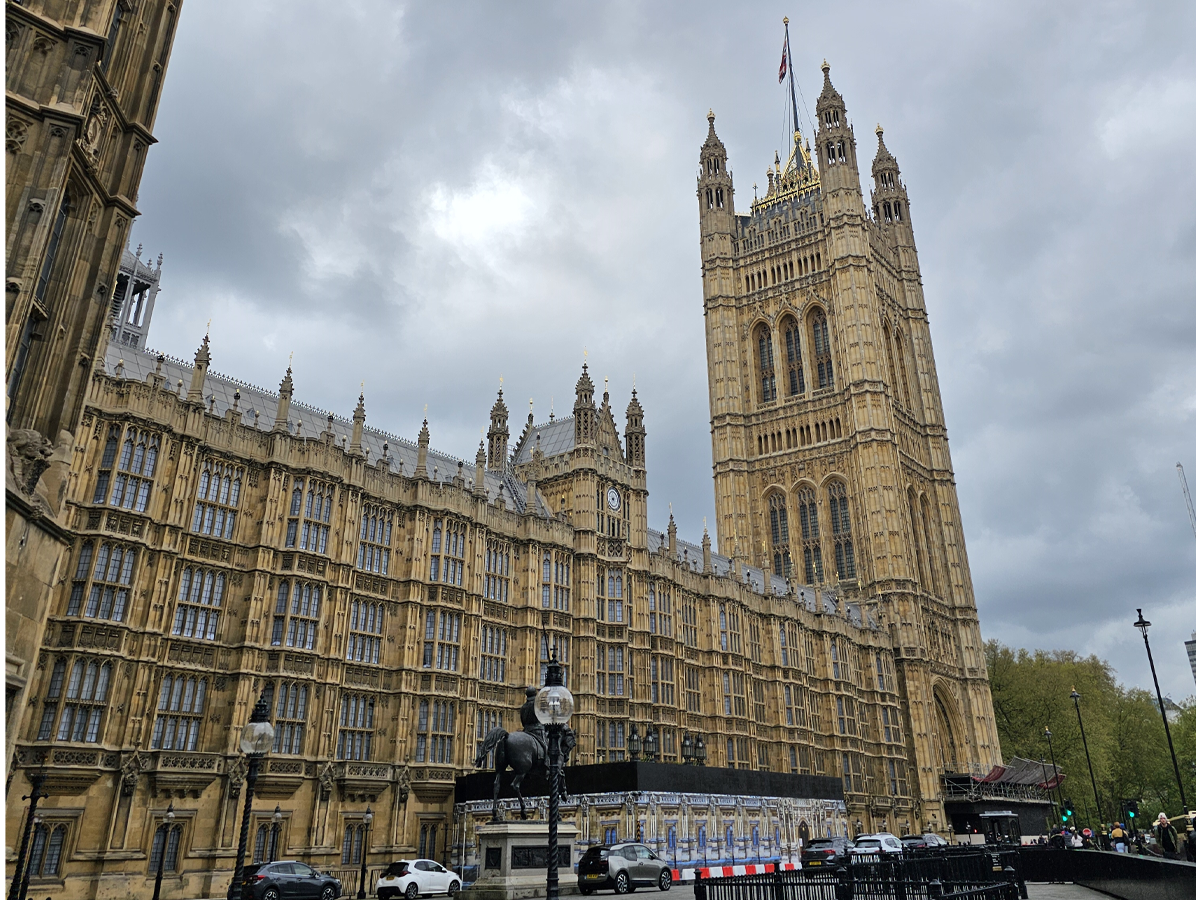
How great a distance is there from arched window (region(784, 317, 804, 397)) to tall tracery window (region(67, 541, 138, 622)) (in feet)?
255

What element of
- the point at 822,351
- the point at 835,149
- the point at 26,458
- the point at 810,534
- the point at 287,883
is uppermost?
the point at 835,149

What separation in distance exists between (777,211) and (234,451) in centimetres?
8536

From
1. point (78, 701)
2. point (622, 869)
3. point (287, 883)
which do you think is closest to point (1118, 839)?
point (622, 869)

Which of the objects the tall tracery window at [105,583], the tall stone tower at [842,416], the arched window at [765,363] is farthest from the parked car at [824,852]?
the arched window at [765,363]

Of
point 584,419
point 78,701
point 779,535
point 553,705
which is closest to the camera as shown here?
point 553,705

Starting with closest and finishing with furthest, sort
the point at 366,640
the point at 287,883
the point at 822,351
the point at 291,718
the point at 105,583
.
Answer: the point at 287,883
the point at 105,583
the point at 291,718
the point at 366,640
the point at 822,351

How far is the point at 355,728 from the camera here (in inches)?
1348

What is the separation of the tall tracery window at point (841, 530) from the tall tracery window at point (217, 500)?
67038 mm

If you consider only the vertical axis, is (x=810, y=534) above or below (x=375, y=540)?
above

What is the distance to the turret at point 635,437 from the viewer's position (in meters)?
53.2

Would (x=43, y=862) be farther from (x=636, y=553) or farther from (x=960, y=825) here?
(x=960, y=825)

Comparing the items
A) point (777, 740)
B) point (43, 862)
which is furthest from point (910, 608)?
point (43, 862)

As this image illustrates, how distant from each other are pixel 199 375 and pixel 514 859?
2089 cm

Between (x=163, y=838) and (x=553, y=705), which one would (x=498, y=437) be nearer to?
(x=163, y=838)
